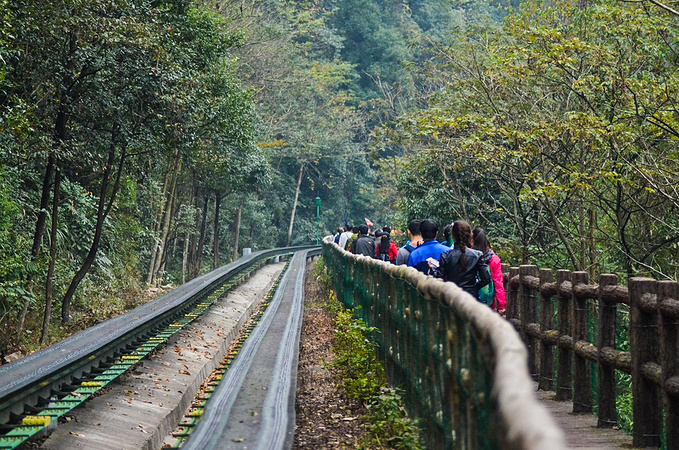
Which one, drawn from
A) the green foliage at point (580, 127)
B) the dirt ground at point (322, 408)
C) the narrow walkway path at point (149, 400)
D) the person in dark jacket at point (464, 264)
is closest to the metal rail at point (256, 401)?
the dirt ground at point (322, 408)

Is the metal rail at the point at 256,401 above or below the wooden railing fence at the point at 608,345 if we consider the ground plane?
below

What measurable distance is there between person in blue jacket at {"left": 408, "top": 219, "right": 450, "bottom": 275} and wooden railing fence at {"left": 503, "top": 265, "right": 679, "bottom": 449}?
101cm

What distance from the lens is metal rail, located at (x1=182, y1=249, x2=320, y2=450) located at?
629cm

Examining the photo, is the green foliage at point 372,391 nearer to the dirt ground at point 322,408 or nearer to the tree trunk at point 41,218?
the dirt ground at point 322,408

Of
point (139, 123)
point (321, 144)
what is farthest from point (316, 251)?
point (139, 123)

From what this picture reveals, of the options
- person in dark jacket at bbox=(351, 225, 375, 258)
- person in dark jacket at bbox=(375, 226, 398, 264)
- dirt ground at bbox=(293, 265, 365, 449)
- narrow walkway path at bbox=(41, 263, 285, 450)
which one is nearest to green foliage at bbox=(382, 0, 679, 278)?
person in dark jacket at bbox=(375, 226, 398, 264)

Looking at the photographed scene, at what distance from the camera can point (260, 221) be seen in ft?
183

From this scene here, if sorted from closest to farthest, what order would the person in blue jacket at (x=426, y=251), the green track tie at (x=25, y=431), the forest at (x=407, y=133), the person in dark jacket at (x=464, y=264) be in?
the green track tie at (x=25, y=431) → the person in dark jacket at (x=464, y=264) → the person in blue jacket at (x=426, y=251) → the forest at (x=407, y=133)

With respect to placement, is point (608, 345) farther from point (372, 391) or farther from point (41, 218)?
point (41, 218)

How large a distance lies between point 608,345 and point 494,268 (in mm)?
2185

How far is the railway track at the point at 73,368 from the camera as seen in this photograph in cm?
729

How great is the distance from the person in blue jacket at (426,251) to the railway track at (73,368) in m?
3.69

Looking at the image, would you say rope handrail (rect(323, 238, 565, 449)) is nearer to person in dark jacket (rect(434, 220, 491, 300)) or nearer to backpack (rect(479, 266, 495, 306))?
person in dark jacket (rect(434, 220, 491, 300))

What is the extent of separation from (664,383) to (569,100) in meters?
13.7
